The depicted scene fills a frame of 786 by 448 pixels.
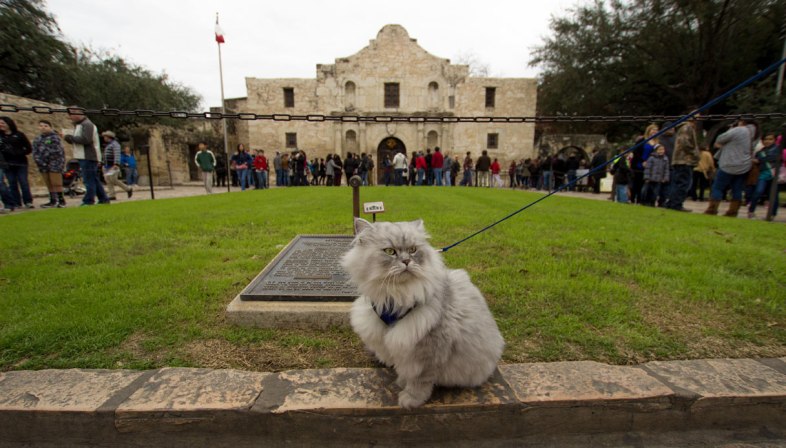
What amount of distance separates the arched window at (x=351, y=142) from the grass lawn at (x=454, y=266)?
2391 centimetres

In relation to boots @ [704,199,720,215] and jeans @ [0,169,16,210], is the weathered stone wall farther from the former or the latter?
jeans @ [0,169,16,210]

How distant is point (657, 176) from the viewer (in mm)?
9688

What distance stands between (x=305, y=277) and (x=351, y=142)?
27.2 meters

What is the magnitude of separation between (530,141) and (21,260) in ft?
101

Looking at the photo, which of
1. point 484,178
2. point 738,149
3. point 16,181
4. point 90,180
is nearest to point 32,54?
point 16,181

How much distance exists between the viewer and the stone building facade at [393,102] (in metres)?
27.9

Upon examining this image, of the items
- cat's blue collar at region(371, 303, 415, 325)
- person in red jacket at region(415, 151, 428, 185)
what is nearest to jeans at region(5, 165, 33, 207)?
cat's blue collar at region(371, 303, 415, 325)

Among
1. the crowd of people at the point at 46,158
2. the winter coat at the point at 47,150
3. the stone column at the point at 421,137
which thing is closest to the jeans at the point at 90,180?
the crowd of people at the point at 46,158

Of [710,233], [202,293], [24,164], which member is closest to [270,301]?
[202,293]

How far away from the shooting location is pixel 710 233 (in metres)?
5.83

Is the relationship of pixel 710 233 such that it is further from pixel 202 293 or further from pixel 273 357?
pixel 202 293

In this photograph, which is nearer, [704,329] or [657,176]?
[704,329]

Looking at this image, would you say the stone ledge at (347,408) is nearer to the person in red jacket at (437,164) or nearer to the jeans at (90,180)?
the jeans at (90,180)

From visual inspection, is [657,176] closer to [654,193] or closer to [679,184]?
[679,184]
